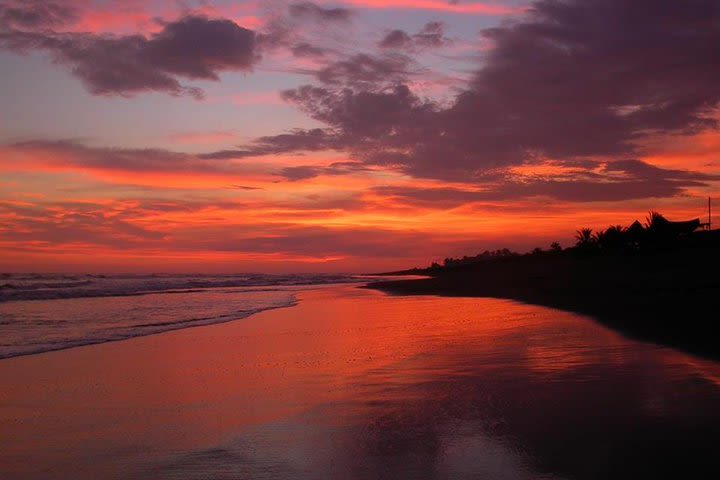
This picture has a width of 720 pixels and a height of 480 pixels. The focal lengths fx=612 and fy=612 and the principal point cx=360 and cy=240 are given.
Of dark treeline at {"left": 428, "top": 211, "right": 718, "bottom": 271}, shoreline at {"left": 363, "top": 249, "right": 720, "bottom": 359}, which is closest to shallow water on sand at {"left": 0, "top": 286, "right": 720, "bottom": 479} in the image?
shoreline at {"left": 363, "top": 249, "right": 720, "bottom": 359}

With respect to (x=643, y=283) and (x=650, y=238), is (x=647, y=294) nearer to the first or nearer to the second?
(x=643, y=283)

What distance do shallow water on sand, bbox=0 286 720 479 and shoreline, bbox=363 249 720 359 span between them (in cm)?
122

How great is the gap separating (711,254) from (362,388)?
29471 millimetres

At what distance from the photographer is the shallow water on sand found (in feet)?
17.3

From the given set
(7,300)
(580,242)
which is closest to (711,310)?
(7,300)

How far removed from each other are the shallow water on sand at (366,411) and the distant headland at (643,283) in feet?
6.35

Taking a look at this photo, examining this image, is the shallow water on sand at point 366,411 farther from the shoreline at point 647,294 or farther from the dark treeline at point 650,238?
the dark treeline at point 650,238

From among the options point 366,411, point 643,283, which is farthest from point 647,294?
point 366,411

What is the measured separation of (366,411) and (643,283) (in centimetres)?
2328

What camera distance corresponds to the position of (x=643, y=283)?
26875mm

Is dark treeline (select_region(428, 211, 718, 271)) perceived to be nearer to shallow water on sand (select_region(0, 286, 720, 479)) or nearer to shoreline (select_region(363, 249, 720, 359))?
shoreline (select_region(363, 249, 720, 359))

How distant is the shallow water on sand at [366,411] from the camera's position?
529cm

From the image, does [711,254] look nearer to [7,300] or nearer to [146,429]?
[146,429]

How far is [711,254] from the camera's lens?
31.6m
